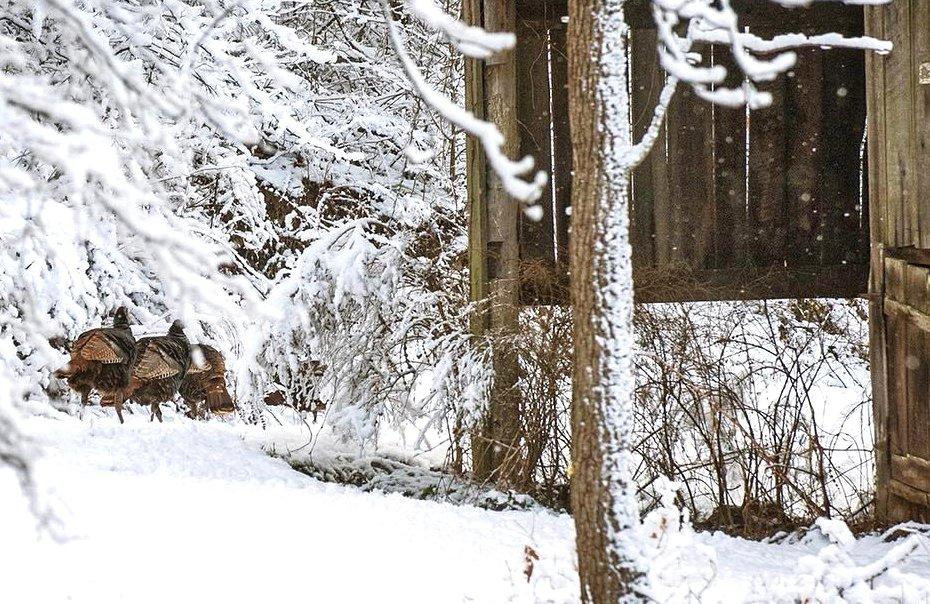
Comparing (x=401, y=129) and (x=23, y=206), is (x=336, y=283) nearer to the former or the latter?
(x=23, y=206)

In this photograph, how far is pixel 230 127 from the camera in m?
2.72

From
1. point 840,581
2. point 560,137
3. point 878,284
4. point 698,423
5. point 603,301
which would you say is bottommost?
point 840,581

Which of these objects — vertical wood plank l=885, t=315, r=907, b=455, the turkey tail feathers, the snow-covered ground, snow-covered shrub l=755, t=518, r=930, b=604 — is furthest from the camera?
the turkey tail feathers

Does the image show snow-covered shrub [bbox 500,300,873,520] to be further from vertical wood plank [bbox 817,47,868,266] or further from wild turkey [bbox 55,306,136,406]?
wild turkey [bbox 55,306,136,406]

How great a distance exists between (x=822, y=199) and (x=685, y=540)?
4.40m

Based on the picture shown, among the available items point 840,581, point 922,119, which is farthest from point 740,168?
point 840,581

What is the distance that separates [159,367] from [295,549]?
155cm

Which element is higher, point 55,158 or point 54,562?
point 55,158

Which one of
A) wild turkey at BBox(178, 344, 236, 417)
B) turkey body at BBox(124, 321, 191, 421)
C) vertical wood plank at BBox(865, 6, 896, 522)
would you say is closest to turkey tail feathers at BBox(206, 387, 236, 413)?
wild turkey at BBox(178, 344, 236, 417)

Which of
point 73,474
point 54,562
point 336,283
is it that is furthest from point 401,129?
point 54,562

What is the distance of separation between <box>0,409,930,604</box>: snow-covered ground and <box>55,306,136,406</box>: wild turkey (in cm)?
48

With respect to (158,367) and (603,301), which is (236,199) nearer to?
(158,367)

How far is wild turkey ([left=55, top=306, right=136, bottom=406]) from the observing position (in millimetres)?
5488

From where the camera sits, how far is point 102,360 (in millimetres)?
5504
